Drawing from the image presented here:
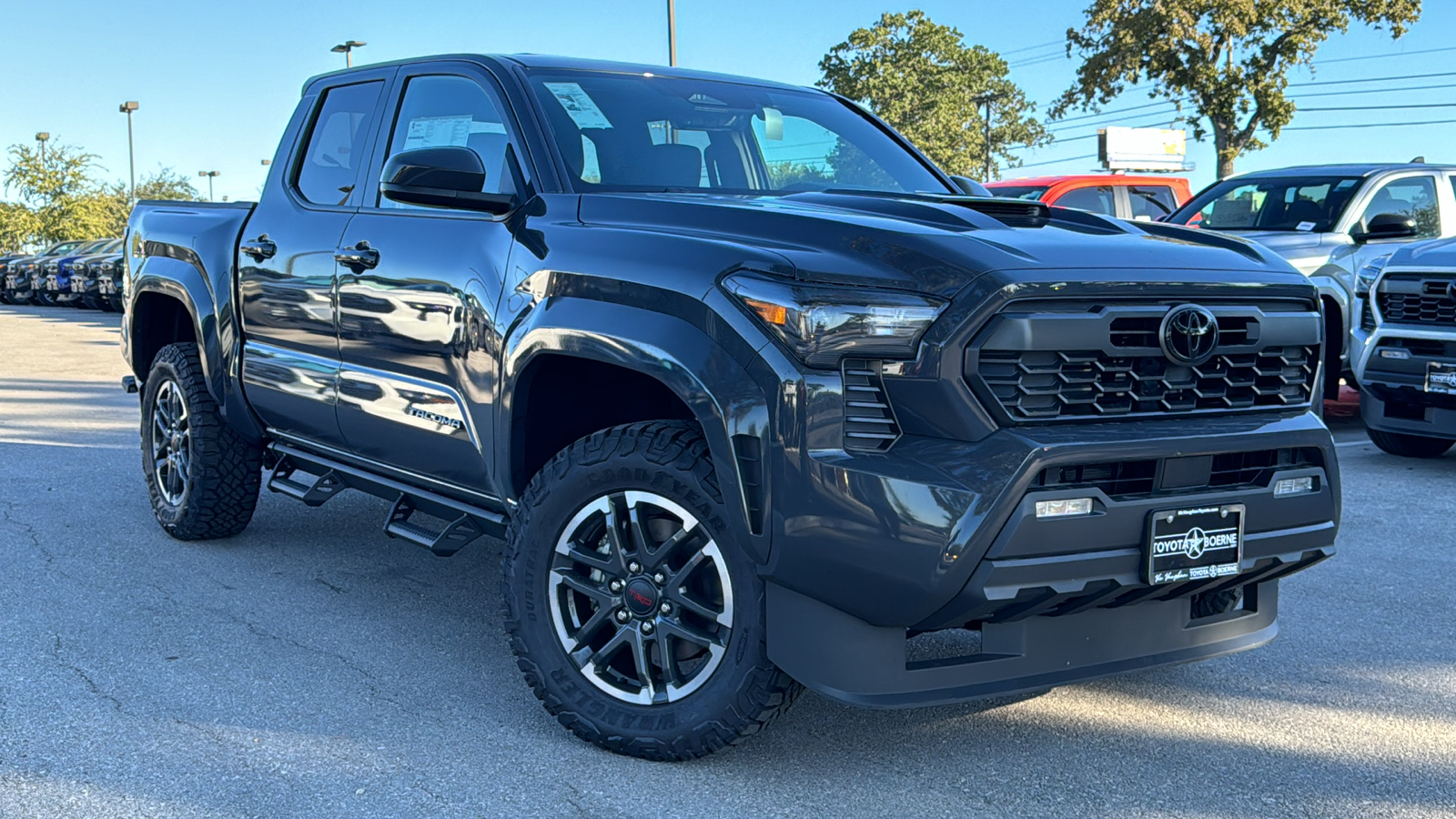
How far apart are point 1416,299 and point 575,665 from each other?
20.6ft

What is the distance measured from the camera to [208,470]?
5.82 m

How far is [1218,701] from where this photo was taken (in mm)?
4117

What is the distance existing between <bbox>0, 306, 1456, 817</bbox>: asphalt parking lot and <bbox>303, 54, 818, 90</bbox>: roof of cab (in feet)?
6.26

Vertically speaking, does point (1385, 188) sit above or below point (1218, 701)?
above

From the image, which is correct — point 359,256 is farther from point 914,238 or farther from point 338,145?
point 914,238

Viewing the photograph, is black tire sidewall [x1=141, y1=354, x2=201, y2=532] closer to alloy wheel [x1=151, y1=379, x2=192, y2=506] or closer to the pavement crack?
alloy wheel [x1=151, y1=379, x2=192, y2=506]

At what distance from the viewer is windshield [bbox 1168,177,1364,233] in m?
10.7

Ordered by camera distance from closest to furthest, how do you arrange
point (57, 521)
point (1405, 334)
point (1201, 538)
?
point (1201, 538)
point (57, 521)
point (1405, 334)

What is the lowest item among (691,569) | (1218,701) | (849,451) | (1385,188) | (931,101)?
(1218,701)

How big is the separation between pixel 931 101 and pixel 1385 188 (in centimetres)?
5154

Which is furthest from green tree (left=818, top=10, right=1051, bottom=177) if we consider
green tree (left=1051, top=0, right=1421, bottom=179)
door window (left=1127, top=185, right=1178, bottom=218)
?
door window (left=1127, top=185, right=1178, bottom=218)

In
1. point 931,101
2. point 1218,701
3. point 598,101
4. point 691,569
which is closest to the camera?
point 691,569

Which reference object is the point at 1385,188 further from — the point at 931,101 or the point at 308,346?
the point at 931,101

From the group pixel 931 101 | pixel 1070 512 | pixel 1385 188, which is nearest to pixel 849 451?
pixel 1070 512
